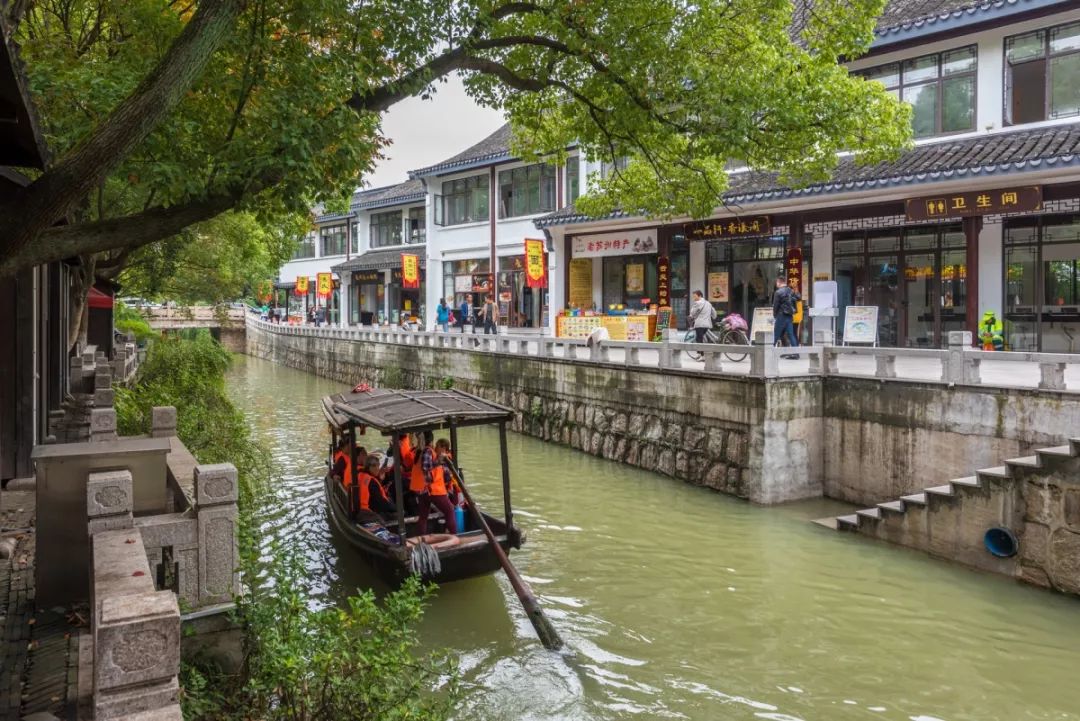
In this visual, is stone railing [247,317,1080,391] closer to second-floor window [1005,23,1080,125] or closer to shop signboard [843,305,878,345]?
shop signboard [843,305,878,345]

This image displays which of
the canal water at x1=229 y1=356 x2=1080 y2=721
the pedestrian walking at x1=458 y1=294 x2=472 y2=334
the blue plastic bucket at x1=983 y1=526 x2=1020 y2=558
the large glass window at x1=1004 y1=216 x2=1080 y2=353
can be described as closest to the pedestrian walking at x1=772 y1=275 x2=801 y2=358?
the canal water at x1=229 y1=356 x2=1080 y2=721

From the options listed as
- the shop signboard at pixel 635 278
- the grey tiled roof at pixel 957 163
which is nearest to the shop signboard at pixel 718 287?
the shop signboard at pixel 635 278

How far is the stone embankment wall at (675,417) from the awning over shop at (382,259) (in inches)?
551

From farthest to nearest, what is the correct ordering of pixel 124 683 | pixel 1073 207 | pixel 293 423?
pixel 293 423 < pixel 1073 207 < pixel 124 683

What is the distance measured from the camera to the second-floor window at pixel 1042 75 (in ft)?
48.5

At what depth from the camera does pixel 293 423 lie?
21.5 meters

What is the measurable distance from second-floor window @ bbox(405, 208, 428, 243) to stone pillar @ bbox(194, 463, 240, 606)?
32.2m

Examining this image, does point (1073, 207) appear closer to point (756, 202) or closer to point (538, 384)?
point (756, 202)

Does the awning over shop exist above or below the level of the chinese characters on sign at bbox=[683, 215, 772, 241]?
above

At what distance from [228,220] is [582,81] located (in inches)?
456

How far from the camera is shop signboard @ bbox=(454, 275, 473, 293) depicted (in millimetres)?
32022

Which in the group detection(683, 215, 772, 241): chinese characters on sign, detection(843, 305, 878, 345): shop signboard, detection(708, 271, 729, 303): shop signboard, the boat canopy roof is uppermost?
detection(683, 215, 772, 241): chinese characters on sign

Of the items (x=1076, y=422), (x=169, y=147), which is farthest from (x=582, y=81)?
(x=1076, y=422)

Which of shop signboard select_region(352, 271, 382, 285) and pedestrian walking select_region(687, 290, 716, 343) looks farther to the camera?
shop signboard select_region(352, 271, 382, 285)
